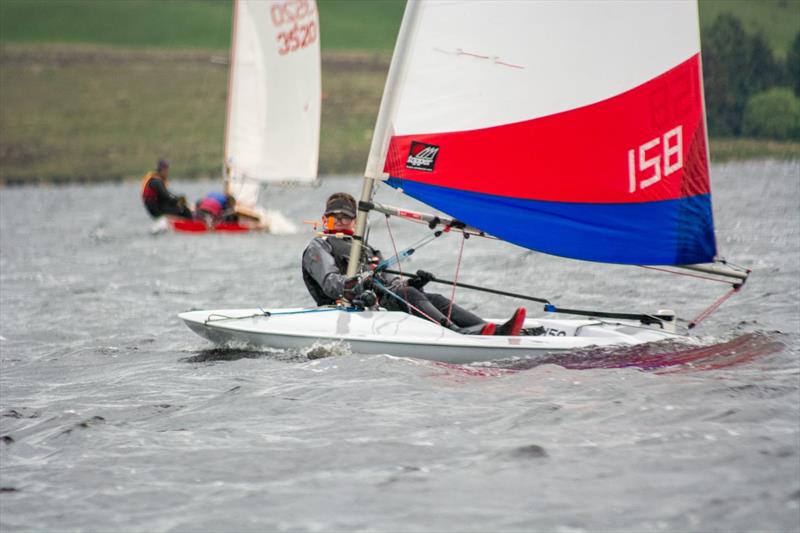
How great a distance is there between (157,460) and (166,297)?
9407 mm

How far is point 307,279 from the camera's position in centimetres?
1030

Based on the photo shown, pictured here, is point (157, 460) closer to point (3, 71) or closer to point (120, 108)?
point (120, 108)

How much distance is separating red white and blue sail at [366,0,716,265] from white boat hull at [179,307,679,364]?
0.71 metres

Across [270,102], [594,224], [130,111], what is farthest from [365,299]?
[130,111]

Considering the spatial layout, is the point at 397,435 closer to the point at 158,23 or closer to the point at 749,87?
the point at 749,87

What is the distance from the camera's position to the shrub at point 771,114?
36750 millimetres

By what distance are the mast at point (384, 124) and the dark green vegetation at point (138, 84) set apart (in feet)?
273

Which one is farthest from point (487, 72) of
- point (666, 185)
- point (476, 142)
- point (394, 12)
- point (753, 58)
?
point (394, 12)

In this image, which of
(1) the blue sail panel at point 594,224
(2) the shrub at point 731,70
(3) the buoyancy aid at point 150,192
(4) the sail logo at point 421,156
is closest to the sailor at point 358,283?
(1) the blue sail panel at point 594,224

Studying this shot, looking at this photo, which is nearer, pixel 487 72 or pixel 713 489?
pixel 713 489

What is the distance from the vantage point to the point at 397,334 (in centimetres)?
938

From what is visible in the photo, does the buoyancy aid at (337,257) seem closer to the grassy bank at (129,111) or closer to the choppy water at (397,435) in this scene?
the choppy water at (397,435)

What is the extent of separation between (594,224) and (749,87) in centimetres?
3359

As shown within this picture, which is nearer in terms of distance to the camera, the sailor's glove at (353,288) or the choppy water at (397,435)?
the choppy water at (397,435)
